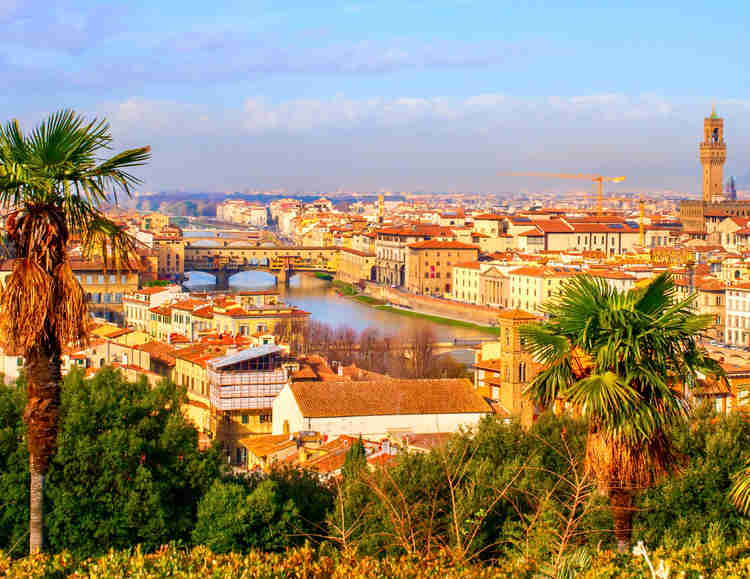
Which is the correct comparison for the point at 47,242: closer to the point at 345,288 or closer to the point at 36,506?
the point at 36,506

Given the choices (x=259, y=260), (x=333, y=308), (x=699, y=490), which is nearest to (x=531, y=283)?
(x=333, y=308)

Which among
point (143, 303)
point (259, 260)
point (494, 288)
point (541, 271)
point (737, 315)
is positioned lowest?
point (494, 288)

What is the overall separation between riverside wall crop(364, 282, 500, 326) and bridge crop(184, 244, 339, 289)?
6.87 m

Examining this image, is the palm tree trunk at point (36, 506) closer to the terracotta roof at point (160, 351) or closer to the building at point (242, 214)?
the terracotta roof at point (160, 351)

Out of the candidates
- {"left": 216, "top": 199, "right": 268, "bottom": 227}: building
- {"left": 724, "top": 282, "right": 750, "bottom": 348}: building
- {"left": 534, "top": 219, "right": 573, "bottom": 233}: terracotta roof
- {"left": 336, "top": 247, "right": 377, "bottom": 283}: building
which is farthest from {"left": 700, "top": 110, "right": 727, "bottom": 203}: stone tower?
{"left": 216, "top": 199, "right": 268, "bottom": 227}: building

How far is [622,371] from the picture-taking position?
3.58 m

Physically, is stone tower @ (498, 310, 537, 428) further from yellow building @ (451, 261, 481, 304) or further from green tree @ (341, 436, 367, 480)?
yellow building @ (451, 261, 481, 304)

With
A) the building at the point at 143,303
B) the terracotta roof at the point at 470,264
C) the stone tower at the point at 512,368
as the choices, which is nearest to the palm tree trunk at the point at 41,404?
the stone tower at the point at 512,368

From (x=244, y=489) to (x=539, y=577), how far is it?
3.03m

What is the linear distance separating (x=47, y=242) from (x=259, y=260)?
4722cm

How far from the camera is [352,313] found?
33719mm

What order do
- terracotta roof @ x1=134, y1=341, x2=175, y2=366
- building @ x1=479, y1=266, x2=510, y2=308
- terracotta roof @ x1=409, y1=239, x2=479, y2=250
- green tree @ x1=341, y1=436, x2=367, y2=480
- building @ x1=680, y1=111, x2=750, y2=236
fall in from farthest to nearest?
building @ x1=680, y1=111, x2=750, y2=236
terracotta roof @ x1=409, y1=239, x2=479, y2=250
building @ x1=479, y1=266, x2=510, y2=308
terracotta roof @ x1=134, y1=341, x2=175, y2=366
green tree @ x1=341, y1=436, x2=367, y2=480

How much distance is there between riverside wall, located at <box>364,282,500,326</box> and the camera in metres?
32.1

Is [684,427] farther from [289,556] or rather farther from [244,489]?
[289,556]
